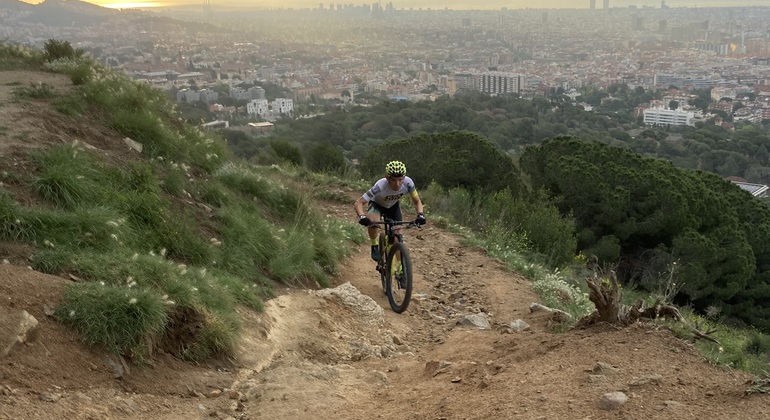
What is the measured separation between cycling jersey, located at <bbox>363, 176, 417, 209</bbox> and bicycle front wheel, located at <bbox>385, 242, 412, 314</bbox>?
51cm

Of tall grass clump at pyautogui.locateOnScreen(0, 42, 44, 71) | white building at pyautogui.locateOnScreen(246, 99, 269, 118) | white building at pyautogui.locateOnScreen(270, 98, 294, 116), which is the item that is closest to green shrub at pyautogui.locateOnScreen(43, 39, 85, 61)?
tall grass clump at pyautogui.locateOnScreen(0, 42, 44, 71)

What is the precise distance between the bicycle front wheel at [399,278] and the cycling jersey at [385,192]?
1.66 ft

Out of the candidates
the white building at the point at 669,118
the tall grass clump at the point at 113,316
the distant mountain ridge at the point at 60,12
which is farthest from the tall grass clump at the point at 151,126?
the white building at the point at 669,118

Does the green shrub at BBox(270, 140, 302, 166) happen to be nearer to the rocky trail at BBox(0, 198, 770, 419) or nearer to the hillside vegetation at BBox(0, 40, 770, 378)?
the hillside vegetation at BBox(0, 40, 770, 378)

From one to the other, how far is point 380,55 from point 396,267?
113767 millimetres

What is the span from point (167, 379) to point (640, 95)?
98.6m

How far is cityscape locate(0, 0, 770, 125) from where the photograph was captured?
145ft

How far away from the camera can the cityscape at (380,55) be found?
1740 inches

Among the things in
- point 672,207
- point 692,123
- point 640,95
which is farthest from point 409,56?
point 672,207

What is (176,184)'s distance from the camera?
24.2ft

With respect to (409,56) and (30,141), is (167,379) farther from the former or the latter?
(409,56)

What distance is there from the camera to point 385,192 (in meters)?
7.17

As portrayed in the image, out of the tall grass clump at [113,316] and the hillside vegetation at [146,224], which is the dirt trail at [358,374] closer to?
the tall grass clump at [113,316]

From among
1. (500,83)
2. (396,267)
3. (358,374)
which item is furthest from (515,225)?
(500,83)
